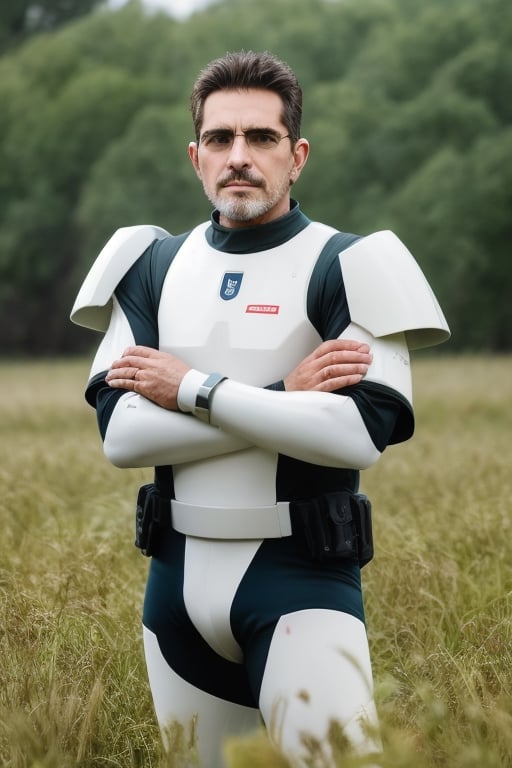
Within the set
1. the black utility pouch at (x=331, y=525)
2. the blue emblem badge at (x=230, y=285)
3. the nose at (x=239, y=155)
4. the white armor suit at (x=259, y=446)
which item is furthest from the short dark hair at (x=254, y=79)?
Result: the black utility pouch at (x=331, y=525)

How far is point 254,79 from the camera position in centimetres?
283

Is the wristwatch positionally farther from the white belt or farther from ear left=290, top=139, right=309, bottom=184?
ear left=290, top=139, right=309, bottom=184

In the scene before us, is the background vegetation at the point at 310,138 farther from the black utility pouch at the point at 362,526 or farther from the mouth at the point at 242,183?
the black utility pouch at the point at 362,526

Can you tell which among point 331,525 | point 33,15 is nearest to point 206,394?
point 331,525

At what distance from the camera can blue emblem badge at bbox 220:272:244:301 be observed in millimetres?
2791

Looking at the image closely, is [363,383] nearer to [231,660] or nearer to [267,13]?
[231,660]

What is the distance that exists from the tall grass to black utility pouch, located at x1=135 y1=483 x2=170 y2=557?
37 cm

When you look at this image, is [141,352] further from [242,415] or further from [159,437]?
[242,415]

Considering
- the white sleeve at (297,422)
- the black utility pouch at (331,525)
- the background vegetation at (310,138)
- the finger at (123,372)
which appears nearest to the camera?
the white sleeve at (297,422)

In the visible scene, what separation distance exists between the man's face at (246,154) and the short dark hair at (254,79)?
0.02m

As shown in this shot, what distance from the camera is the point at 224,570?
271cm

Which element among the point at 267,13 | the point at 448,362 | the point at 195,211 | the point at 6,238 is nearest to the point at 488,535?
the point at 448,362

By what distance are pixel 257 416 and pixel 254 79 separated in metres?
0.89

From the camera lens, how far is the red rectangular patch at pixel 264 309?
2736 millimetres
